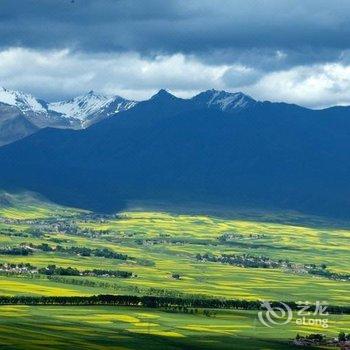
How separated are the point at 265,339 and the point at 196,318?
29.1 meters

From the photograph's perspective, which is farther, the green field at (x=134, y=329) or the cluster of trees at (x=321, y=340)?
the cluster of trees at (x=321, y=340)

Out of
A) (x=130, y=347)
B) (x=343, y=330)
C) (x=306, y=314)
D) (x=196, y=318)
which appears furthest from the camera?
(x=306, y=314)

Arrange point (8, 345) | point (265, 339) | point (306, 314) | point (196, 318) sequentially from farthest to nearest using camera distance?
1. point (306, 314)
2. point (196, 318)
3. point (265, 339)
4. point (8, 345)

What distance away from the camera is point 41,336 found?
460ft

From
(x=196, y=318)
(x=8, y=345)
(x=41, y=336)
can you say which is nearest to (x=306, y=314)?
(x=196, y=318)

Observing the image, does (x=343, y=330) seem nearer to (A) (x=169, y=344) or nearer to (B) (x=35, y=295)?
(A) (x=169, y=344)

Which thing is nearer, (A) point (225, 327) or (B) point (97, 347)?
(B) point (97, 347)

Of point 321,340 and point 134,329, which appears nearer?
point 321,340

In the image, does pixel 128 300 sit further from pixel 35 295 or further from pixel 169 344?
pixel 169 344

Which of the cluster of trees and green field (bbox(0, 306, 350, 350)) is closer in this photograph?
green field (bbox(0, 306, 350, 350))

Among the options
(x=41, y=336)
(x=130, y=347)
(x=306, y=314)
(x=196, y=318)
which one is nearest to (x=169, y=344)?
(x=130, y=347)

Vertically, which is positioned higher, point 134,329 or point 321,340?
point 134,329

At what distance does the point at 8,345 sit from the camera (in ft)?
416

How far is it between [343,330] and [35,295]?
62462mm
